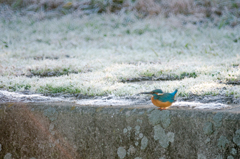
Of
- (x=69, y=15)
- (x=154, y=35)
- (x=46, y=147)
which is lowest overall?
(x=46, y=147)

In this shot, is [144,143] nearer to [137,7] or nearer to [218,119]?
[218,119]

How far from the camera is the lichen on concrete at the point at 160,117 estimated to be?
9.97 feet

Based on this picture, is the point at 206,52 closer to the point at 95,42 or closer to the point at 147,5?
the point at 95,42

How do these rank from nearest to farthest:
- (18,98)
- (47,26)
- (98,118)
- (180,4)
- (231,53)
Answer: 1. (98,118)
2. (18,98)
3. (231,53)
4. (47,26)
5. (180,4)

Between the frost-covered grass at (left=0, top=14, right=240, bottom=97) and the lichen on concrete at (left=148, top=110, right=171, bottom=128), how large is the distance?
0.98 m

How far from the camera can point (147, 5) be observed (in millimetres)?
13430

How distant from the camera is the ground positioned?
4.61 m

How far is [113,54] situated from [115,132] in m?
5.70

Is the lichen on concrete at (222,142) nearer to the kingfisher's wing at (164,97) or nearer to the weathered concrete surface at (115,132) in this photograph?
the weathered concrete surface at (115,132)

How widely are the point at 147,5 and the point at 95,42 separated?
4.19 meters

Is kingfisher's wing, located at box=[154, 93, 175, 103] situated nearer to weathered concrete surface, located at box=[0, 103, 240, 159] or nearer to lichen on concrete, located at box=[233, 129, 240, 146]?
weathered concrete surface, located at box=[0, 103, 240, 159]

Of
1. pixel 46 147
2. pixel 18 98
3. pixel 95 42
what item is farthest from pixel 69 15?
pixel 46 147

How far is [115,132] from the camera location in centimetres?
319

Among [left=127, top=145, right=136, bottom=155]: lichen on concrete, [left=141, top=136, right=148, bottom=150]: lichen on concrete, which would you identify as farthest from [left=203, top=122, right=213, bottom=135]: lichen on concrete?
[left=127, top=145, right=136, bottom=155]: lichen on concrete
